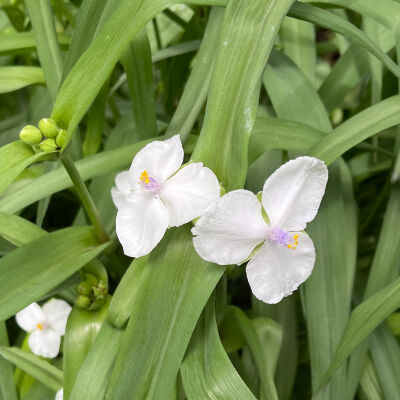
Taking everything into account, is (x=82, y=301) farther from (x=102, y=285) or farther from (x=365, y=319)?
(x=365, y=319)

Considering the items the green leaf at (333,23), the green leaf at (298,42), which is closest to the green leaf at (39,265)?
the green leaf at (333,23)

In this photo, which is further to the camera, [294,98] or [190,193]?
[294,98]

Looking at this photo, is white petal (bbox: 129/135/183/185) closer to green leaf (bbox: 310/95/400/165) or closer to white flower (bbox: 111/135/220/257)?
white flower (bbox: 111/135/220/257)

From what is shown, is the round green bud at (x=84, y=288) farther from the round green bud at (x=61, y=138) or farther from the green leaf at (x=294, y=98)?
the green leaf at (x=294, y=98)

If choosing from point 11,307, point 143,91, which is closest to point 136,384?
point 11,307

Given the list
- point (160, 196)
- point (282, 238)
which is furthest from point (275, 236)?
point (160, 196)

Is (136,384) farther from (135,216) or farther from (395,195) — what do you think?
(395,195)
